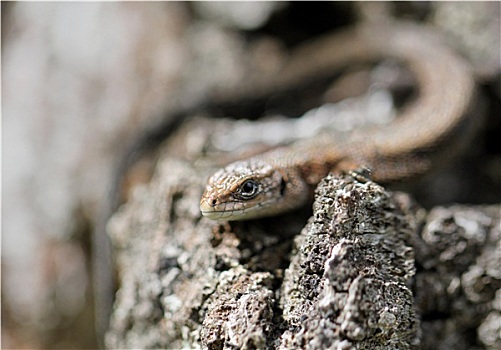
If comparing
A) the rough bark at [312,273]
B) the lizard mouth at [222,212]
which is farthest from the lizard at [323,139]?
the rough bark at [312,273]

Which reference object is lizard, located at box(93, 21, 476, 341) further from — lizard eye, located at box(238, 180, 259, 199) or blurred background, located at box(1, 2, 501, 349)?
blurred background, located at box(1, 2, 501, 349)

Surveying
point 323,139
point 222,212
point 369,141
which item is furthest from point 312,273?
point 369,141

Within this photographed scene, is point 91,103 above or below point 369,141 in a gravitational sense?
below

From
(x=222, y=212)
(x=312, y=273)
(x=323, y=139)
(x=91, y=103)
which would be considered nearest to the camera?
(x=312, y=273)

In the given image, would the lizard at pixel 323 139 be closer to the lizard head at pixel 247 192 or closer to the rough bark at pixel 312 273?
the lizard head at pixel 247 192

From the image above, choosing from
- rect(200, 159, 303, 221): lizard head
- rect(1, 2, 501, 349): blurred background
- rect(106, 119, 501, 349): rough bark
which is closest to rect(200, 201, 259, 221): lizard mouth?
rect(200, 159, 303, 221): lizard head

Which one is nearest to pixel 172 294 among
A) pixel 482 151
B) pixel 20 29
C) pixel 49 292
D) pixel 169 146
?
pixel 169 146

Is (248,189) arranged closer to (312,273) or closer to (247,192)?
(247,192)

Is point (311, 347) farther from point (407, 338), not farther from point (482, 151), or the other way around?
point (482, 151)
